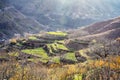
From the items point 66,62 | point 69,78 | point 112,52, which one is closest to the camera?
point 69,78

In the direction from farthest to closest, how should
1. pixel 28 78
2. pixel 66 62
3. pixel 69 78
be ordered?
pixel 66 62, pixel 69 78, pixel 28 78

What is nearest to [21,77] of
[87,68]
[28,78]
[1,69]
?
[28,78]

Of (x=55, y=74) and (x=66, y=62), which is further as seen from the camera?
(x=66, y=62)

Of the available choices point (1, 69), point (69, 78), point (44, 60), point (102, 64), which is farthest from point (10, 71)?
point (44, 60)

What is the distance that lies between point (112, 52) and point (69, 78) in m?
34.4

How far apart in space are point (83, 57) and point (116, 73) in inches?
2434

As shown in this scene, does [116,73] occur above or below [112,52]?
below

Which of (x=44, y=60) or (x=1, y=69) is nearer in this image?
(x=1, y=69)

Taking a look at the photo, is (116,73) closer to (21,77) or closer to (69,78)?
(69,78)

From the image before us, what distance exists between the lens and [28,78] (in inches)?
5300

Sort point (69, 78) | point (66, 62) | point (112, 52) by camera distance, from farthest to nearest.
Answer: point (66, 62)
point (112, 52)
point (69, 78)

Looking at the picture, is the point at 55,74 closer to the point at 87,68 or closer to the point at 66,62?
the point at 87,68

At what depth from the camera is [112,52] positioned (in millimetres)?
168125

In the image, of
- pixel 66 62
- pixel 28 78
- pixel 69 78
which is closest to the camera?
pixel 28 78
